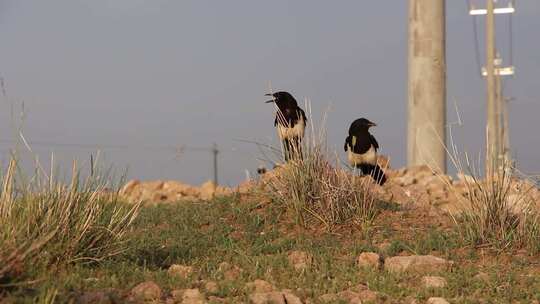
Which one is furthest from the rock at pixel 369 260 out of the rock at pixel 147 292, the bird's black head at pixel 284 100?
the bird's black head at pixel 284 100

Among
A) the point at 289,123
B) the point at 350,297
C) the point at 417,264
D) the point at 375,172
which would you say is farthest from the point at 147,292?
the point at 375,172

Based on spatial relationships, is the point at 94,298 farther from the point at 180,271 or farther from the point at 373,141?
→ the point at 373,141

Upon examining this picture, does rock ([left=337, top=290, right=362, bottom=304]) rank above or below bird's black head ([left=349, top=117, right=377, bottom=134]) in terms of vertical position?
below

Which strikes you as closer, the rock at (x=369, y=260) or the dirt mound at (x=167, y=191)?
the rock at (x=369, y=260)

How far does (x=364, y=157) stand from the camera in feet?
34.9

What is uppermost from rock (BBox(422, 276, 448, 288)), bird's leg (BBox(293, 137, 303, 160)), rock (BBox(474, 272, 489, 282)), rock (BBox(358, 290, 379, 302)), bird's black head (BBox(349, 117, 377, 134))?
bird's black head (BBox(349, 117, 377, 134))

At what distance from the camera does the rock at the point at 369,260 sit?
6.67m

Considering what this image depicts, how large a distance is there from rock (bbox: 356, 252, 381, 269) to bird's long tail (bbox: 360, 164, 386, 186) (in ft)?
12.8

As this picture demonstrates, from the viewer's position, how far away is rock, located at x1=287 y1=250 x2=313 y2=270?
661 cm

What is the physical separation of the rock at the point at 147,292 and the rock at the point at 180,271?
593 millimetres

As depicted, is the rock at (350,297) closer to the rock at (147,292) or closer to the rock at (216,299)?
the rock at (216,299)

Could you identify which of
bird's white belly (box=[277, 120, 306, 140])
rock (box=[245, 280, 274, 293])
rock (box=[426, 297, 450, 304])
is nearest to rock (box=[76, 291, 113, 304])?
rock (box=[245, 280, 274, 293])

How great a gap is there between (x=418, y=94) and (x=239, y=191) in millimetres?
4458

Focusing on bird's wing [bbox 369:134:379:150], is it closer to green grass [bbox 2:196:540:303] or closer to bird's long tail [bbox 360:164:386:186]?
bird's long tail [bbox 360:164:386:186]
